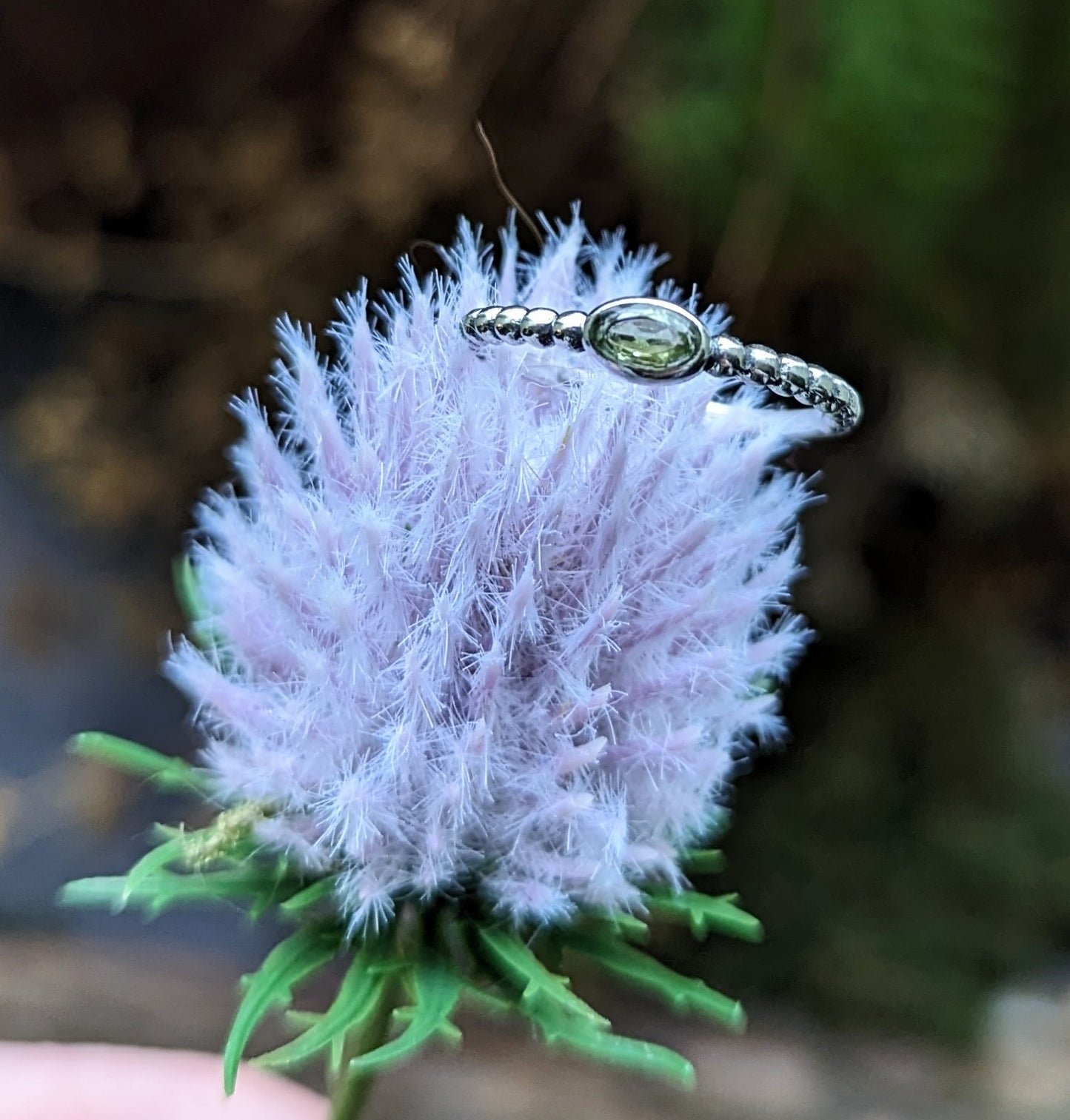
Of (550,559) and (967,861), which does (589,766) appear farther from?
(967,861)

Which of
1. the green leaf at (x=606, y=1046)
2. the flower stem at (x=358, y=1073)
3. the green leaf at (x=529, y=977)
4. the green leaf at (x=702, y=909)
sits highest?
the green leaf at (x=702, y=909)

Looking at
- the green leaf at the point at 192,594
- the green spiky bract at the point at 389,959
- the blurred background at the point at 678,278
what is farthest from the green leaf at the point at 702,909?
the blurred background at the point at 678,278

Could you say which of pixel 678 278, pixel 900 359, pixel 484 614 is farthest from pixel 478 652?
pixel 900 359

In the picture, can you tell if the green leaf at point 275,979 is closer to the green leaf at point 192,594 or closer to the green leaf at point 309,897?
the green leaf at point 309,897

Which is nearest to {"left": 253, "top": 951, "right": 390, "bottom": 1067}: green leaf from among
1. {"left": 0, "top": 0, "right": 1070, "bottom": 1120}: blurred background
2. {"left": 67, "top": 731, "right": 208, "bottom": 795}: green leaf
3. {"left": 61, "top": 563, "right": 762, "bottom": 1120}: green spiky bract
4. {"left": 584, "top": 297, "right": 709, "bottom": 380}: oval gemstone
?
{"left": 61, "top": 563, "right": 762, "bottom": 1120}: green spiky bract

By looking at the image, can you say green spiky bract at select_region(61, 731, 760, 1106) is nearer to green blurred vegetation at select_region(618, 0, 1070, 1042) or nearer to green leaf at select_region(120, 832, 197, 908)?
green leaf at select_region(120, 832, 197, 908)

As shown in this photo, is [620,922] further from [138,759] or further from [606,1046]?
[138,759]

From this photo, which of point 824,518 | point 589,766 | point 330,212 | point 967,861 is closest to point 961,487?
point 824,518
